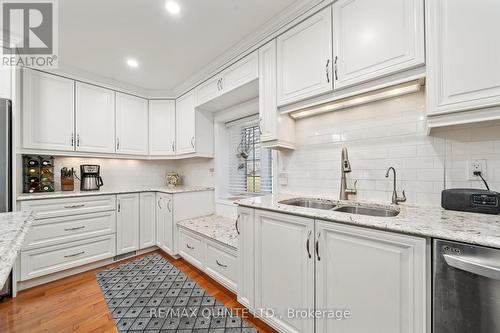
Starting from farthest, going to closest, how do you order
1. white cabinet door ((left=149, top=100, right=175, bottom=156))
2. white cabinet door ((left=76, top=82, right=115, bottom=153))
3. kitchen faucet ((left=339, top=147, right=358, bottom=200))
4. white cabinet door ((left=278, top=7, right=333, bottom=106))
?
white cabinet door ((left=149, top=100, right=175, bottom=156)) → white cabinet door ((left=76, top=82, right=115, bottom=153)) → kitchen faucet ((left=339, top=147, right=358, bottom=200)) → white cabinet door ((left=278, top=7, right=333, bottom=106))

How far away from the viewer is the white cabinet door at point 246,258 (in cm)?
154

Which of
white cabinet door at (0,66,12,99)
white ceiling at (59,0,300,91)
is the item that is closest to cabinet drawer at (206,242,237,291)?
white ceiling at (59,0,300,91)

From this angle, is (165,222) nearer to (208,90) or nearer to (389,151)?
(208,90)

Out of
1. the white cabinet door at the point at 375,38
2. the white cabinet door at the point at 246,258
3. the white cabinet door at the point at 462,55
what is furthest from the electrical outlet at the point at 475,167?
the white cabinet door at the point at 246,258

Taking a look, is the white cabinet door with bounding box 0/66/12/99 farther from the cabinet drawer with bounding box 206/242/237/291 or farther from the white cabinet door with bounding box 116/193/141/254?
the cabinet drawer with bounding box 206/242/237/291

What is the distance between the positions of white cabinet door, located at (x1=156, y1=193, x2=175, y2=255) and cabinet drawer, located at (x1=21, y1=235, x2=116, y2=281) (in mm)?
538

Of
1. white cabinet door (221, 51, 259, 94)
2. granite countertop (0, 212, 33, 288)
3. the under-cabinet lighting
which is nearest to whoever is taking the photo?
granite countertop (0, 212, 33, 288)

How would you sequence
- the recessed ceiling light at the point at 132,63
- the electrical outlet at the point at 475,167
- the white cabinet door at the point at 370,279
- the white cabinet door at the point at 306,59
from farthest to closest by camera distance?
the recessed ceiling light at the point at 132,63 → the white cabinet door at the point at 306,59 → the electrical outlet at the point at 475,167 → the white cabinet door at the point at 370,279

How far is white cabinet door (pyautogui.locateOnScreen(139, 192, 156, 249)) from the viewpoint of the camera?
2.80 meters

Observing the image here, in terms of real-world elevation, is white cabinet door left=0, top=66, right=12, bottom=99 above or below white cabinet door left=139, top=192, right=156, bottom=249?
above

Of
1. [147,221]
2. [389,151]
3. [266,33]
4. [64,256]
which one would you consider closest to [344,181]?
[389,151]

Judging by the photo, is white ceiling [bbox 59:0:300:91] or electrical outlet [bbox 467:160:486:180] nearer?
electrical outlet [bbox 467:160:486:180]

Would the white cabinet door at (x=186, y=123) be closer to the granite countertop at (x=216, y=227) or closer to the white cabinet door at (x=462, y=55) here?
the granite countertop at (x=216, y=227)

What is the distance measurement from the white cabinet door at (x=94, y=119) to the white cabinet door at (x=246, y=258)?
229cm
